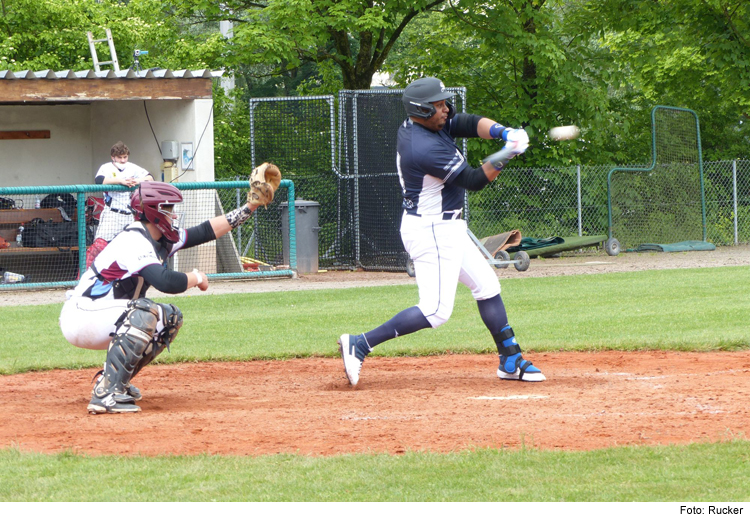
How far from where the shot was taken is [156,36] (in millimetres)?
23562

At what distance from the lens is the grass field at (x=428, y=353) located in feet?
12.4

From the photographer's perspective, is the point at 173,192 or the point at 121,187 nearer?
the point at 173,192

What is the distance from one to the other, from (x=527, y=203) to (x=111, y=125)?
827 centimetres

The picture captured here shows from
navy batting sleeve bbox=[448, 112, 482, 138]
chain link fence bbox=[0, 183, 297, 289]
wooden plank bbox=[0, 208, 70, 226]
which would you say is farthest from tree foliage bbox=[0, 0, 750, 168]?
navy batting sleeve bbox=[448, 112, 482, 138]

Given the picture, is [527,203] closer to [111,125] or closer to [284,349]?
[111,125]

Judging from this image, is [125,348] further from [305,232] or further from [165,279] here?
[305,232]

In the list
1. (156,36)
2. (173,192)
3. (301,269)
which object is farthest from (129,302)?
(156,36)

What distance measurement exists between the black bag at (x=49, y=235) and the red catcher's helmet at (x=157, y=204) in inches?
360

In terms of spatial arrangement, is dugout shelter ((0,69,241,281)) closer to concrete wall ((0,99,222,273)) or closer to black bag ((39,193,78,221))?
concrete wall ((0,99,222,273))

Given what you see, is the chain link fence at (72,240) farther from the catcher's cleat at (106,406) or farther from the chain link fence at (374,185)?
the catcher's cleat at (106,406)

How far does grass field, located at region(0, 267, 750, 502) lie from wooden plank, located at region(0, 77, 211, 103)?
12.8ft

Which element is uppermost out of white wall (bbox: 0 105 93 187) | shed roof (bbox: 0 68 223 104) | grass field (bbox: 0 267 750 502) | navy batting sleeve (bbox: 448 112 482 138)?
shed roof (bbox: 0 68 223 104)

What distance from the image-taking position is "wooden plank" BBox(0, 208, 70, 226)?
572 inches

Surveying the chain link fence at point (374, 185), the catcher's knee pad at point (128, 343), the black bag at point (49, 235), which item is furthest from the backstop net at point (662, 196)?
the catcher's knee pad at point (128, 343)
